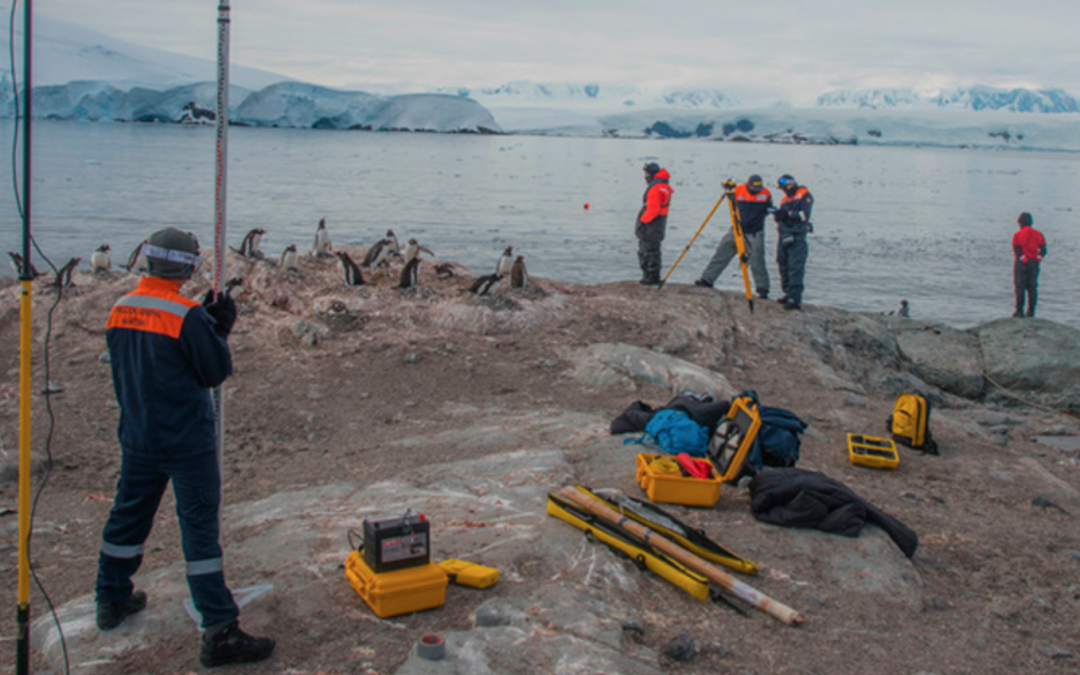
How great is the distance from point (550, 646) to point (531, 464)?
2.79 m

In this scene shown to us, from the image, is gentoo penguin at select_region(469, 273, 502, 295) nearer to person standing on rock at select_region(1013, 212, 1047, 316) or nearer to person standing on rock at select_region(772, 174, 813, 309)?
person standing on rock at select_region(772, 174, 813, 309)

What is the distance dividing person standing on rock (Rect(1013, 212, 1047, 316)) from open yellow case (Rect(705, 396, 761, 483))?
35.0 ft

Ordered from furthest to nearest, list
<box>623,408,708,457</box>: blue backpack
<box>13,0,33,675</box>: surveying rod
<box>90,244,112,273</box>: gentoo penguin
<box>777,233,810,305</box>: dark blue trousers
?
<box>777,233,810,305</box>: dark blue trousers → <box>90,244,112,273</box>: gentoo penguin → <box>623,408,708,457</box>: blue backpack → <box>13,0,33,675</box>: surveying rod

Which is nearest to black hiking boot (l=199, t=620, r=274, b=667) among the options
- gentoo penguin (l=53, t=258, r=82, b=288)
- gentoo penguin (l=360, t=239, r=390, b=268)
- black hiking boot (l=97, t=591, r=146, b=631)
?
black hiking boot (l=97, t=591, r=146, b=631)

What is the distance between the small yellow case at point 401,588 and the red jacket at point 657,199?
352 inches

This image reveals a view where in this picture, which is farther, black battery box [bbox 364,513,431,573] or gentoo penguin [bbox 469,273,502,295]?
gentoo penguin [bbox 469,273,502,295]

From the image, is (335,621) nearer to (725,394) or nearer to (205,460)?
(205,460)

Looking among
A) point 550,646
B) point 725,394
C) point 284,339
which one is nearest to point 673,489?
point 550,646

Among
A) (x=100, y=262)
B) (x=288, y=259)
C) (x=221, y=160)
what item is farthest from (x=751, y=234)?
(x=221, y=160)

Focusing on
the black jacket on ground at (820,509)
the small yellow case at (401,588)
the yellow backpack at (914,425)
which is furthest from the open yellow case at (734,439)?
the small yellow case at (401,588)

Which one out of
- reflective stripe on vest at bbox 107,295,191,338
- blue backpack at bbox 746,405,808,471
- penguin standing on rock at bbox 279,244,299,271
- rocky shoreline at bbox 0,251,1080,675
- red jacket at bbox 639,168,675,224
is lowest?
rocky shoreline at bbox 0,251,1080,675

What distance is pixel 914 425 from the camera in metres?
8.48

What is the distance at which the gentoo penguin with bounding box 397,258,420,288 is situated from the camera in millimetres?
11250

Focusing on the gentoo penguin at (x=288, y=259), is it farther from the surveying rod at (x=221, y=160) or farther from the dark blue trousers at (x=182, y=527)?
the dark blue trousers at (x=182, y=527)
